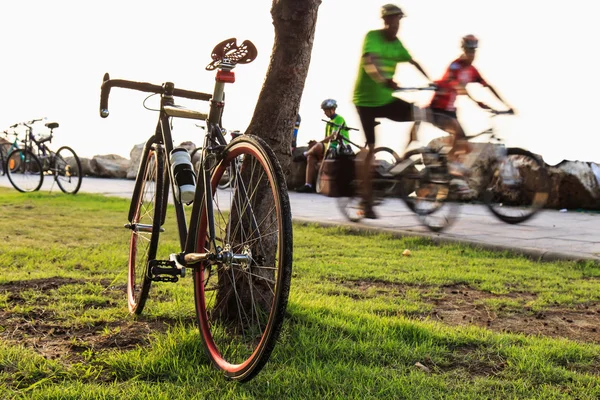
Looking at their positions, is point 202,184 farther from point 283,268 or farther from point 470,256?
point 470,256

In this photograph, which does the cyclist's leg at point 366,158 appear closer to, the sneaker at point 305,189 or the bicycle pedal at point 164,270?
the bicycle pedal at point 164,270

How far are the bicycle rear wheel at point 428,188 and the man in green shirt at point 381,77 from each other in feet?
1.80

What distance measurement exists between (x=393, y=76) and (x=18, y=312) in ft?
17.2

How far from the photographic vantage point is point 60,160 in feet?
47.5

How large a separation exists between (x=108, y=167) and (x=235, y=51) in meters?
22.1

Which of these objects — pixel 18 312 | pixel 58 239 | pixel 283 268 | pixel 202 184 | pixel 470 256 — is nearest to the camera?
pixel 283 268

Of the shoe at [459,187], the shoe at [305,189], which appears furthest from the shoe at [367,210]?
the shoe at [305,189]

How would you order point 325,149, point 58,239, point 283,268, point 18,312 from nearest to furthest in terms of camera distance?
point 283,268 < point 18,312 < point 58,239 < point 325,149

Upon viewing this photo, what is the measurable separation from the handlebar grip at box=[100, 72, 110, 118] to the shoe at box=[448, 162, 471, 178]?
516 cm

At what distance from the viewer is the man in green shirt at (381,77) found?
25.1ft

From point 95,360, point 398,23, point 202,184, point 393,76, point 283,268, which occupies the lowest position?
point 95,360

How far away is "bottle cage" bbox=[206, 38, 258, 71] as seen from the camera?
10.1 feet

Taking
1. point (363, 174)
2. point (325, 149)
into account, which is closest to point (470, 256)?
point (363, 174)

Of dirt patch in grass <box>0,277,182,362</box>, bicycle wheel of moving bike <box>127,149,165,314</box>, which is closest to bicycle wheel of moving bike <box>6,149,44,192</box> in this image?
bicycle wheel of moving bike <box>127,149,165,314</box>
